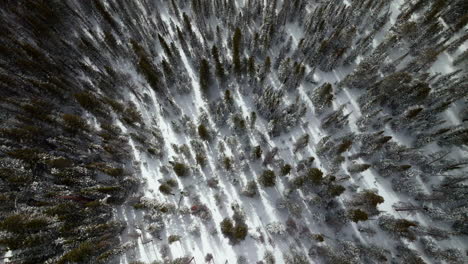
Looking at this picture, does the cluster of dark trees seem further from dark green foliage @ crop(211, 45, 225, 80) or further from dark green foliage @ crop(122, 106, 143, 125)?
dark green foliage @ crop(211, 45, 225, 80)

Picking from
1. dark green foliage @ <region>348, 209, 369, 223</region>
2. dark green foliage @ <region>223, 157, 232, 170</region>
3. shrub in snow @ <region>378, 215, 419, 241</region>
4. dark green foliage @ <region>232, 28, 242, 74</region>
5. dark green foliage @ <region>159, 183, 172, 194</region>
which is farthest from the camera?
dark green foliage @ <region>232, 28, 242, 74</region>

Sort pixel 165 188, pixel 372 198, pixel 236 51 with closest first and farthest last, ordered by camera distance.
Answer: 1. pixel 372 198
2. pixel 165 188
3. pixel 236 51

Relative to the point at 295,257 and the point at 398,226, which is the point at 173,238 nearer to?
the point at 295,257

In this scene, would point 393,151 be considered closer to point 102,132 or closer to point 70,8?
point 102,132

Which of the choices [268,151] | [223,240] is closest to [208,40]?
[268,151]

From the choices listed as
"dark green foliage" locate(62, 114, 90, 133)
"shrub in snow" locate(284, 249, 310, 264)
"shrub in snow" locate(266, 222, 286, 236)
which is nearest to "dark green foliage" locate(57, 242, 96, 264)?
"dark green foliage" locate(62, 114, 90, 133)

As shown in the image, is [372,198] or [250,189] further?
[250,189]

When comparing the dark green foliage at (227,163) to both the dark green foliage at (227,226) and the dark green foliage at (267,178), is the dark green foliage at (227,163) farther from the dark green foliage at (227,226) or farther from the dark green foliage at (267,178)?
the dark green foliage at (227,226)

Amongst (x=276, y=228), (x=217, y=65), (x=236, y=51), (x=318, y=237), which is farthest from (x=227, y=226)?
(x=236, y=51)
